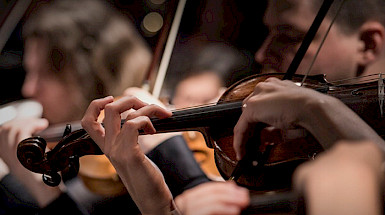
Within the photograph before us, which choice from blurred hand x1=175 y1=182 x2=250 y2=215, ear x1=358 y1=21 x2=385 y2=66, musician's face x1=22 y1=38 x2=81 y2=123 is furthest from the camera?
musician's face x1=22 y1=38 x2=81 y2=123

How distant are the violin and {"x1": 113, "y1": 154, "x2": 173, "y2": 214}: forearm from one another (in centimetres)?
7

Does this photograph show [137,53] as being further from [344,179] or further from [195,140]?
[344,179]

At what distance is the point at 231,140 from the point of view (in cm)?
71

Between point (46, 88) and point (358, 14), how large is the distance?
0.96 m

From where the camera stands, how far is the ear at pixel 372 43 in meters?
1.00

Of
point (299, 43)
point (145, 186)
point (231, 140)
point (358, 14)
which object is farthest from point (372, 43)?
point (145, 186)

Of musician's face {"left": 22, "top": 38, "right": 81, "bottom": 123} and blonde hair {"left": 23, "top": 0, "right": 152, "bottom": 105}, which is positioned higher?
blonde hair {"left": 23, "top": 0, "right": 152, "bottom": 105}

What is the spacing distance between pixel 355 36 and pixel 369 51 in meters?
0.05

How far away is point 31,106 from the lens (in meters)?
1.38

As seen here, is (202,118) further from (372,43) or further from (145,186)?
(372,43)

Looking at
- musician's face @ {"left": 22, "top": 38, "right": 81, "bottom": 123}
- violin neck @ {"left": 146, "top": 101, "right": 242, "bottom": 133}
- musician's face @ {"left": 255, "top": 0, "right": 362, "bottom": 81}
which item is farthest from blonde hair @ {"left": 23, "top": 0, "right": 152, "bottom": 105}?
violin neck @ {"left": 146, "top": 101, "right": 242, "bottom": 133}

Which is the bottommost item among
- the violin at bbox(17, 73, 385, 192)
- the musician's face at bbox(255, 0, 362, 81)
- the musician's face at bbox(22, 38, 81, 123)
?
the musician's face at bbox(22, 38, 81, 123)

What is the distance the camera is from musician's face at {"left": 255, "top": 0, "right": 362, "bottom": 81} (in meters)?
1.04

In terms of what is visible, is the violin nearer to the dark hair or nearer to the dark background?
the dark hair
